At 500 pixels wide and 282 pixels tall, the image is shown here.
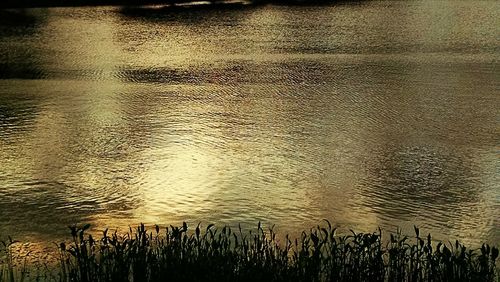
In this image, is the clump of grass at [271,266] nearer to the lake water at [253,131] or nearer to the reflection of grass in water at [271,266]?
the reflection of grass in water at [271,266]

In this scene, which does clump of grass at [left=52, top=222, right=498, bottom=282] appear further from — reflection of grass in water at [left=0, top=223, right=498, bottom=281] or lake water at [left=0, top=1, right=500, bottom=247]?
lake water at [left=0, top=1, right=500, bottom=247]

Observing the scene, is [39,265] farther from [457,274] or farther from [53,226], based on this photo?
[457,274]

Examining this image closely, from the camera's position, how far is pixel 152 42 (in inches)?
518

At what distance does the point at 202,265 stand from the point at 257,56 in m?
8.22

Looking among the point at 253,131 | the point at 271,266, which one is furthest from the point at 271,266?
the point at 253,131

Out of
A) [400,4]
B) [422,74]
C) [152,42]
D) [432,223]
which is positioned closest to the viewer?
[432,223]

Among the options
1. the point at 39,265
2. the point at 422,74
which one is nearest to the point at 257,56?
the point at 422,74

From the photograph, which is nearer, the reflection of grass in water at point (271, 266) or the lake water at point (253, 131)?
the reflection of grass in water at point (271, 266)

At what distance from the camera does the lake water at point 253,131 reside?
17.4 ft

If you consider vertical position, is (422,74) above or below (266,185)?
above

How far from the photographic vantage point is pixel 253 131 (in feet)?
24.1

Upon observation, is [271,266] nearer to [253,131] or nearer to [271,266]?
[271,266]

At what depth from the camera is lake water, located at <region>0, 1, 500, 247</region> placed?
17.4 ft

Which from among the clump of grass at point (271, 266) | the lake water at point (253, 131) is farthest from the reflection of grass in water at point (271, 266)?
the lake water at point (253, 131)
